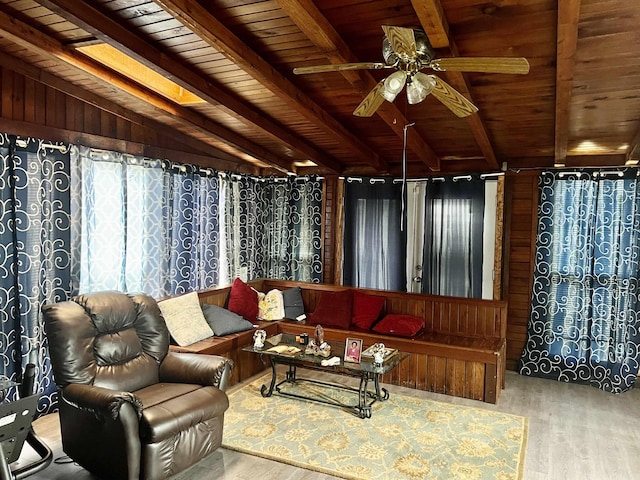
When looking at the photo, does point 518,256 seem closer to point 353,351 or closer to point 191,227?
point 353,351

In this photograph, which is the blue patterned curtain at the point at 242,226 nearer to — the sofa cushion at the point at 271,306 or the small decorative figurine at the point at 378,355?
the sofa cushion at the point at 271,306

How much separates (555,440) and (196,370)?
2.75 m

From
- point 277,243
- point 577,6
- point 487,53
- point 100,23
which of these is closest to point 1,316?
point 100,23

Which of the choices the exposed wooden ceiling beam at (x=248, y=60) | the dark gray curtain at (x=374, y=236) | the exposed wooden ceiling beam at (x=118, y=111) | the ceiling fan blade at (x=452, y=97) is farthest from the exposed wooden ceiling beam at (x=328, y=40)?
the exposed wooden ceiling beam at (x=118, y=111)

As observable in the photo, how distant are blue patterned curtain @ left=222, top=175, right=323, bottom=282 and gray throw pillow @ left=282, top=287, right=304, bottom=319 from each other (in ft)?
1.93

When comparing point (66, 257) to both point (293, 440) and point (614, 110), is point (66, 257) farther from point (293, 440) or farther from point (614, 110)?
point (614, 110)

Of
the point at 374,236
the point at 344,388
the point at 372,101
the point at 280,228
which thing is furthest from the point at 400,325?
the point at 372,101

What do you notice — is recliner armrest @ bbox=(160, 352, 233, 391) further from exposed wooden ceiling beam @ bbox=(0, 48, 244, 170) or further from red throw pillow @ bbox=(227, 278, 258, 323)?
exposed wooden ceiling beam @ bbox=(0, 48, 244, 170)

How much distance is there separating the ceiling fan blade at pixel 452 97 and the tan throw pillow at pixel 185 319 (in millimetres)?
3047

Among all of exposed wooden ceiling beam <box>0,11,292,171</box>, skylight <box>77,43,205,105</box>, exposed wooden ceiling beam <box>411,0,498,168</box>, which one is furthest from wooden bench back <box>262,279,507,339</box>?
skylight <box>77,43,205,105</box>

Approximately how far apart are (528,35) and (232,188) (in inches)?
152

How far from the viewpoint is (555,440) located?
359 centimetres

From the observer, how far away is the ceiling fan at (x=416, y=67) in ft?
7.11

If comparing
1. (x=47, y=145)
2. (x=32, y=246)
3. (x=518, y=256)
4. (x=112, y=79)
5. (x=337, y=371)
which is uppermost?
(x=112, y=79)
